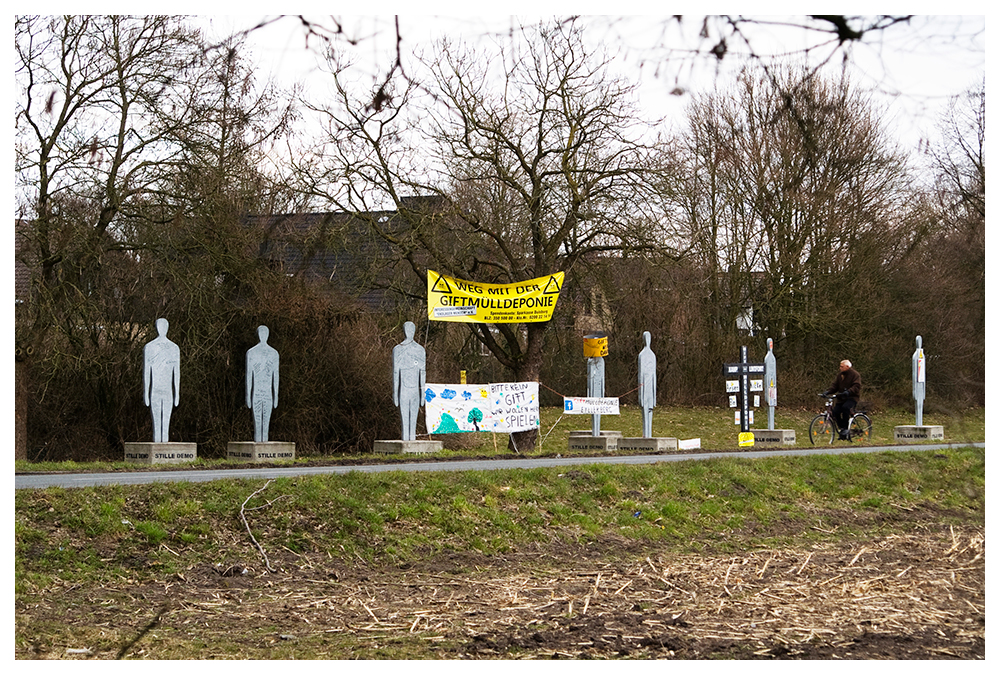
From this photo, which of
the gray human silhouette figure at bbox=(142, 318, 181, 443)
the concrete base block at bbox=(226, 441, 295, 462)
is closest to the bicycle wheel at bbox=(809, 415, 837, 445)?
the concrete base block at bbox=(226, 441, 295, 462)

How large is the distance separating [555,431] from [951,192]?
21117 mm

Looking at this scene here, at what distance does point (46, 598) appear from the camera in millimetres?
8422

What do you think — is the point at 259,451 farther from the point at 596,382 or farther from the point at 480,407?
the point at 596,382

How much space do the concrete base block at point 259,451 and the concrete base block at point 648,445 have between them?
5.77 metres

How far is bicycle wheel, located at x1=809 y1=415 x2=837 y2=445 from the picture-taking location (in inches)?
807

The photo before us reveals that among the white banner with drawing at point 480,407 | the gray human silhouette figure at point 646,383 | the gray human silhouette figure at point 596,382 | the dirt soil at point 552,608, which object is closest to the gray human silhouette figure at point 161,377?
the white banner with drawing at point 480,407

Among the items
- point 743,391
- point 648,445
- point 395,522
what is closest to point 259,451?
point 395,522

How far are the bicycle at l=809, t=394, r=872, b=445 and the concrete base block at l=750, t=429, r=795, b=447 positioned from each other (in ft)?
1.32

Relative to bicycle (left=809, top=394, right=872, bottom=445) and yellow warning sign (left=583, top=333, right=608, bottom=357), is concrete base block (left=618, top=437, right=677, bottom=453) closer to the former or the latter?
yellow warning sign (left=583, top=333, right=608, bottom=357)

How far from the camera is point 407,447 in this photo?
17156mm

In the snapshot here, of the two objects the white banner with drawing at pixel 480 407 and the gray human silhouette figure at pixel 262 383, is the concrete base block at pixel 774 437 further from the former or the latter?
the gray human silhouette figure at pixel 262 383

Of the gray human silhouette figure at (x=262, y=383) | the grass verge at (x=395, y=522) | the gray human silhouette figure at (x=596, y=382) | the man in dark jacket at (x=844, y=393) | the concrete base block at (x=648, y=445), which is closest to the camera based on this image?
the grass verge at (x=395, y=522)

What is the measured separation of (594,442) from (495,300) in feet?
10.3

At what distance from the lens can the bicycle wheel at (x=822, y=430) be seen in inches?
807
